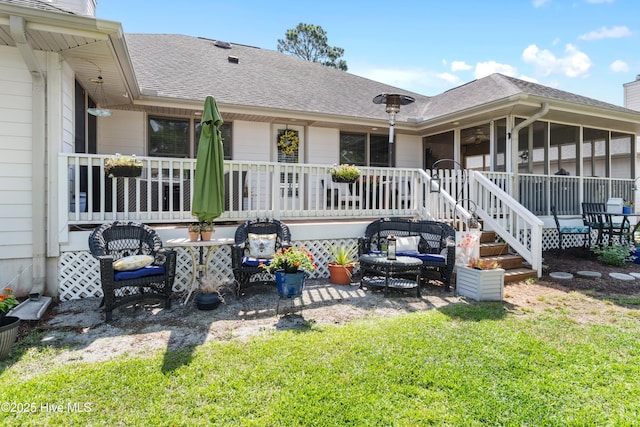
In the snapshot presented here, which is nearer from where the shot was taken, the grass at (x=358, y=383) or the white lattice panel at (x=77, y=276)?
the grass at (x=358, y=383)

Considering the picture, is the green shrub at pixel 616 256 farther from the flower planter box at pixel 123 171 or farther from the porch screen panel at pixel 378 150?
the flower planter box at pixel 123 171

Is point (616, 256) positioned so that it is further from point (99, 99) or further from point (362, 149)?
point (99, 99)

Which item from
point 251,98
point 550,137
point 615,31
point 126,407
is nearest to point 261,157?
point 251,98

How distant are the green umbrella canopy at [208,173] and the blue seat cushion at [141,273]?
842 mm

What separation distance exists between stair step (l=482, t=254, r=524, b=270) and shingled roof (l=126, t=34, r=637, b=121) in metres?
3.36

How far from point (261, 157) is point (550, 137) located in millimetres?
7782

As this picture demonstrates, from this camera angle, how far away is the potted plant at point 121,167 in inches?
189

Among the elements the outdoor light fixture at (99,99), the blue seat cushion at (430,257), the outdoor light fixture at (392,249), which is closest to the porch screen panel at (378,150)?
the blue seat cushion at (430,257)

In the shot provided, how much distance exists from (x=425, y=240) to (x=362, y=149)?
14.9 feet

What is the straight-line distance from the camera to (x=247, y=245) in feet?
17.2

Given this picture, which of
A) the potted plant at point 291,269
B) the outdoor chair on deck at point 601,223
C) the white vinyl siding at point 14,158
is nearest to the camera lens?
the potted plant at point 291,269

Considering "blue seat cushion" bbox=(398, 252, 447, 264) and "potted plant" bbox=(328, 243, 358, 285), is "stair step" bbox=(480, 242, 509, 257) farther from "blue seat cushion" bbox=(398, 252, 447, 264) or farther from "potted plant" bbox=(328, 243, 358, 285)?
"potted plant" bbox=(328, 243, 358, 285)

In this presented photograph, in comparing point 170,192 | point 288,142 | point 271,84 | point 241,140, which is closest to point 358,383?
point 170,192

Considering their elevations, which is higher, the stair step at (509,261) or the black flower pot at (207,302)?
the stair step at (509,261)
